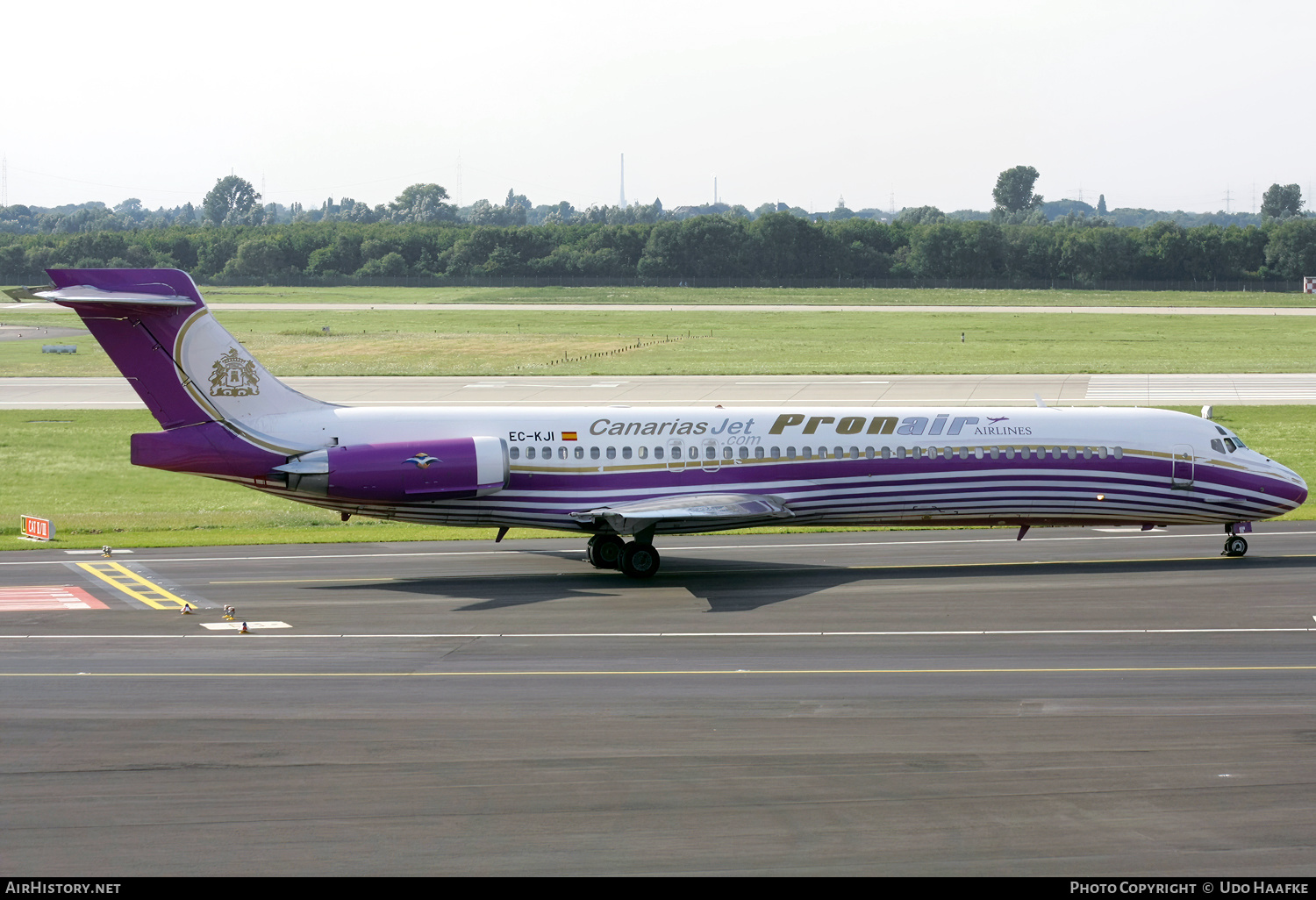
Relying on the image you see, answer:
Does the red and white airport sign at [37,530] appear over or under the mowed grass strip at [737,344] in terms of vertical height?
under

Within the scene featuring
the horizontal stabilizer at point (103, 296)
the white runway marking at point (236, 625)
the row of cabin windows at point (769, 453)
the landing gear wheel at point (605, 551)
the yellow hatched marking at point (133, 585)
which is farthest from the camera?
the landing gear wheel at point (605, 551)

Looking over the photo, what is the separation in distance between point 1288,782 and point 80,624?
71.4 ft

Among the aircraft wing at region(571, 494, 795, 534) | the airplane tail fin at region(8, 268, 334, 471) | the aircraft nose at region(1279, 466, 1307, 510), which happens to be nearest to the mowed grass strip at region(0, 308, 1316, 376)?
the aircraft nose at region(1279, 466, 1307, 510)

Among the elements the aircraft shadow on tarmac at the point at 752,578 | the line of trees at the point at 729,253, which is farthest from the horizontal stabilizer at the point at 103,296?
the line of trees at the point at 729,253

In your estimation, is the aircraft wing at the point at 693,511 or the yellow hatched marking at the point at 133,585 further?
the aircraft wing at the point at 693,511

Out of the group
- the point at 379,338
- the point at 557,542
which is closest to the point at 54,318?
the point at 379,338

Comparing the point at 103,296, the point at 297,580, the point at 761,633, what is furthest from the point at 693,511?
the point at 103,296

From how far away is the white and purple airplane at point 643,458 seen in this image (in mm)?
29141

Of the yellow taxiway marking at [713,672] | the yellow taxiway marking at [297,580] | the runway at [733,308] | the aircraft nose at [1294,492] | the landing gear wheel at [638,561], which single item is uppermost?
the runway at [733,308]

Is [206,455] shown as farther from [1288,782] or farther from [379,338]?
[379,338]

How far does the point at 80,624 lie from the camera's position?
26.1 metres

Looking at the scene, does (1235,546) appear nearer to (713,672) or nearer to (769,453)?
(769,453)

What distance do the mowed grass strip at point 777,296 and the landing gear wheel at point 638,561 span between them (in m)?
117

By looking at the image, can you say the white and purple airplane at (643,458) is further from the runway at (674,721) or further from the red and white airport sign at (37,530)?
the red and white airport sign at (37,530)
